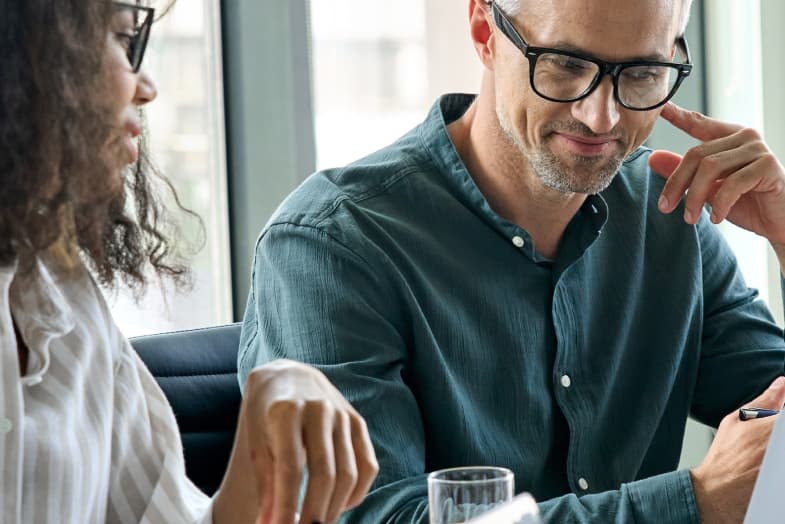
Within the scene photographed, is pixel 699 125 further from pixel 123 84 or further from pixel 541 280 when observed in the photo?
pixel 123 84

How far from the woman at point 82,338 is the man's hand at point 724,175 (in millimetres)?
806

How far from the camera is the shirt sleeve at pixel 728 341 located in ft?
6.16

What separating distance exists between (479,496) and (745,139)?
3.20ft

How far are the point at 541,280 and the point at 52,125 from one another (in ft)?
2.57

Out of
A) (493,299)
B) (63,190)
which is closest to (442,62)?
(493,299)

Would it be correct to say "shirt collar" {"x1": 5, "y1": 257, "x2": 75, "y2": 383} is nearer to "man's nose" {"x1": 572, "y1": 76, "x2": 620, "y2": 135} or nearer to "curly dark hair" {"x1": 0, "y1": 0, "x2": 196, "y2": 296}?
"curly dark hair" {"x1": 0, "y1": 0, "x2": 196, "y2": 296}

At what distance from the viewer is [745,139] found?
5.94 ft

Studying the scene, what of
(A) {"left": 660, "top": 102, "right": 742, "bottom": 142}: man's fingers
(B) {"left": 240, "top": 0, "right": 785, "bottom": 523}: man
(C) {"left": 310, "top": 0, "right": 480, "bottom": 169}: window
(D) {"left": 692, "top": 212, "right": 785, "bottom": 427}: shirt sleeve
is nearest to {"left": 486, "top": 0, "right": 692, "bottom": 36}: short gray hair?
(B) {"left": 240, "top": 0, "right": 785, "bottom": 523}: man

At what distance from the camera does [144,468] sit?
1.33 meters

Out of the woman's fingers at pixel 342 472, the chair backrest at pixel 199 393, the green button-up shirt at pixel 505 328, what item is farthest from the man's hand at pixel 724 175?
the woman's fingers at pixel 342 472

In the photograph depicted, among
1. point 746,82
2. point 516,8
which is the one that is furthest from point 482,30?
point 746,82

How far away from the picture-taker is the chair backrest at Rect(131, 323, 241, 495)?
174cm

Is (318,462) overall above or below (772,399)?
above

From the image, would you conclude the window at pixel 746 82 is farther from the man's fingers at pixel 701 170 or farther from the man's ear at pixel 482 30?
the man's ear at pixel 482 30
